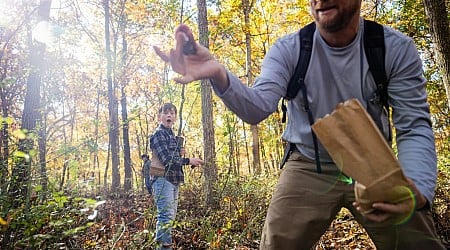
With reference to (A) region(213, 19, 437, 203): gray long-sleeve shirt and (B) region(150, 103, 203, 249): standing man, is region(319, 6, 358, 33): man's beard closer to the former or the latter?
(A) region(213, 19, 437, 203): gray long-sleeve shirt

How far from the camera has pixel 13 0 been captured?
1341 cm

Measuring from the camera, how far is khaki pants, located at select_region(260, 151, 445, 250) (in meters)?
2.05

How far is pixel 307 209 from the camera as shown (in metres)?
2.12

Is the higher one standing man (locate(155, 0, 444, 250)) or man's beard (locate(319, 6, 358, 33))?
man's beard (locate(319, 6, 358, 33))

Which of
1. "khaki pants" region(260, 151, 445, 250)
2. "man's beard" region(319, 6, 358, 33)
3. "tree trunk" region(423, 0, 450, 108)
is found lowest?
"khaki pants" region(260, 151, 445, 250)

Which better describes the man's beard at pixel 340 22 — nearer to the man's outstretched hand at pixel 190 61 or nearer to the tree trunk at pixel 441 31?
the man's outstretched hand at pixel 190 61

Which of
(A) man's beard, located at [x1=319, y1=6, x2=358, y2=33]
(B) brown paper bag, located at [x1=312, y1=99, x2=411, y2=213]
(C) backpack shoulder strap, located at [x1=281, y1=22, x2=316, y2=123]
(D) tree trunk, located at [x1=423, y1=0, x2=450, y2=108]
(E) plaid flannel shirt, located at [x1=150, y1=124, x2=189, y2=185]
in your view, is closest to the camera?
(B) brown paper bag, located at [x1=312, y1=99, x2=411, y2=213]

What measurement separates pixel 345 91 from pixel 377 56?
0.24 metres

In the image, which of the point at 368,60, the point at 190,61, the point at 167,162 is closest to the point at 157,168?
the point at 167,162

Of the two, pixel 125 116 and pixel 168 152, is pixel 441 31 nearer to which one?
pixel 168 152

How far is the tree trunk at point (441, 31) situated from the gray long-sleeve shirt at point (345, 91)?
12.0 ft

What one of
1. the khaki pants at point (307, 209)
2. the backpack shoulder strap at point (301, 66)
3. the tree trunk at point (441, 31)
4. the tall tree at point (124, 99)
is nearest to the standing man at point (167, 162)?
the khaki pants at point (307, 209)

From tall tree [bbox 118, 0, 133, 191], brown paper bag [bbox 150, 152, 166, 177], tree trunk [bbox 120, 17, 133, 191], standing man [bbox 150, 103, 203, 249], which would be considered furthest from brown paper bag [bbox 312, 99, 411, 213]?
tall tree [bbox 118, 0, 133, 191]

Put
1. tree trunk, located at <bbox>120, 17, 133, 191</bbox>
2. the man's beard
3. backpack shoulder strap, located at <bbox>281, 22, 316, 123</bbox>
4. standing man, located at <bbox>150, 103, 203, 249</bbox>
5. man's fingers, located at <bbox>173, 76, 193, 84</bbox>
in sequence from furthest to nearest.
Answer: tree trunk, located at <bbox>120, 17, 133, 191</bbox> → standing man, located at <bbox>150, 103, 203, 249</bbox> → backpack shoulder strap, located at <bbox>281, 22, 316, 123</bbox> → the man's beard → man's fingers, located at <bbox>173, 76, 193, 84</bbox>
